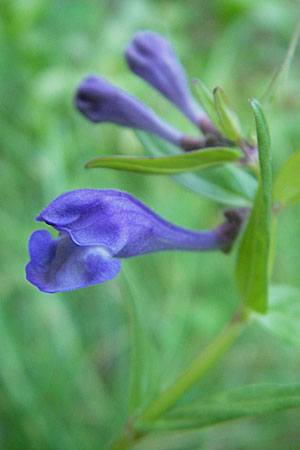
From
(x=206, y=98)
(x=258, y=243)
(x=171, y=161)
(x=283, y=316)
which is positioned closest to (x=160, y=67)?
(x=206, y=98)

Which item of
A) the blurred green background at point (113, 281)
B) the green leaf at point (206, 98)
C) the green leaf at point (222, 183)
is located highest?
the green leaf at point (206, 98)

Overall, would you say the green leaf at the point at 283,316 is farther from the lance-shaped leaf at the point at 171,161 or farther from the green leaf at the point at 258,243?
the lance-shaped leaf at the point at 171,161

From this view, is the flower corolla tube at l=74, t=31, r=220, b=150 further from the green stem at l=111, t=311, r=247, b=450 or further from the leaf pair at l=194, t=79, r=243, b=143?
the green stem at l=111, t=311, r=247, b=450

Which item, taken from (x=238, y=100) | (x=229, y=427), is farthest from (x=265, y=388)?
(x=238, y=100)

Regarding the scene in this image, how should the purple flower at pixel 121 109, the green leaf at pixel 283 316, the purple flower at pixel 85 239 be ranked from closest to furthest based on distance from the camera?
the purple flower at pixel 85 239 < the green leaf at pixel 283 316 < the purple flower at pixel 121 109

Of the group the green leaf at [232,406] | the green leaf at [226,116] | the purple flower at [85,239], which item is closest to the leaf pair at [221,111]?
the green leaf at [226,116]

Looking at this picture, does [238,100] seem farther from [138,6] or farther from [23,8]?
[23,8]

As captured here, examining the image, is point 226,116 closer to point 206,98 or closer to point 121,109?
point 206,98
